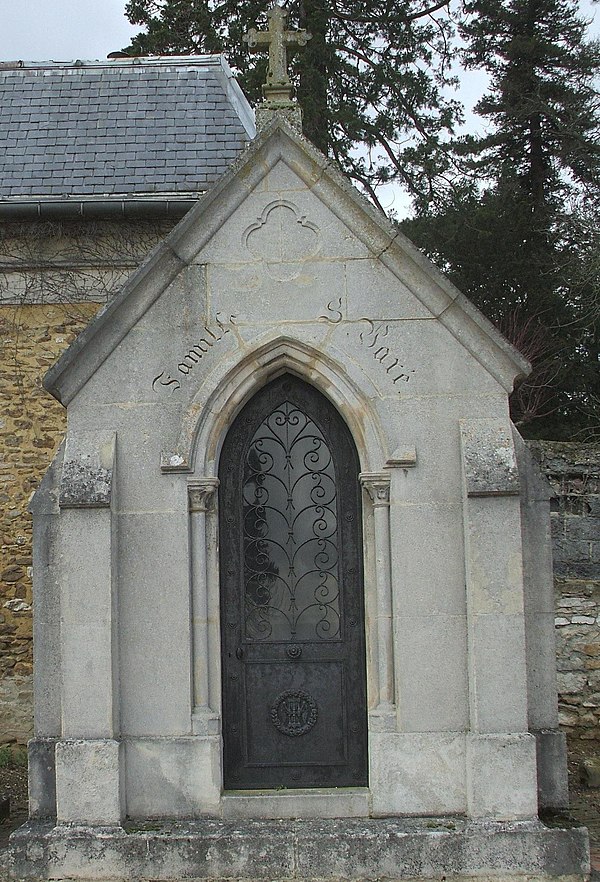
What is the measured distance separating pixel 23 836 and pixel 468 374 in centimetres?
387

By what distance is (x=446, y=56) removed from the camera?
2041 cm

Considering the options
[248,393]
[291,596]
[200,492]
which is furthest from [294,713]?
[248,393]

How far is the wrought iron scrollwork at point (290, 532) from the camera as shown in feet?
22.5

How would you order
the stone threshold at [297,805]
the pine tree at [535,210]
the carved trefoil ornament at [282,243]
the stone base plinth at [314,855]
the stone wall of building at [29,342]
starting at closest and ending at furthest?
the stone base plinth at [314,855] < the stone threshold at [297,805] < the carved trefoil ornament at [282,243] < the stone wall of building at [29,342] < the pine tree at [535,210]

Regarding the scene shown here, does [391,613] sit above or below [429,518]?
below

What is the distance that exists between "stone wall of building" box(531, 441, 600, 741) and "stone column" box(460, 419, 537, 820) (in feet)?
16.1

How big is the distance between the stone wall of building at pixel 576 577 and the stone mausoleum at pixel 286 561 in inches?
177

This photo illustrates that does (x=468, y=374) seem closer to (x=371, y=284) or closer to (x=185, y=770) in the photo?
(x=371, y=284)

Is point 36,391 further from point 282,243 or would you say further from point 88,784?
point 88,784

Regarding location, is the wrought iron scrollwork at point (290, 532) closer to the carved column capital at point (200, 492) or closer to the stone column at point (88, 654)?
the carved column capital at point (200, 492)

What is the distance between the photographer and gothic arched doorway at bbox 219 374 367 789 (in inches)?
267

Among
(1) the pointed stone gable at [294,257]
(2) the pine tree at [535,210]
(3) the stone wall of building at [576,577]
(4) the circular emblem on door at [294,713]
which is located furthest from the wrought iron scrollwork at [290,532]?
(2) the pine tree at [535,210]

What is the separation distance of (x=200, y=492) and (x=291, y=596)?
3.02 feet

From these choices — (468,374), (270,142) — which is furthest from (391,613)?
(270,142)
